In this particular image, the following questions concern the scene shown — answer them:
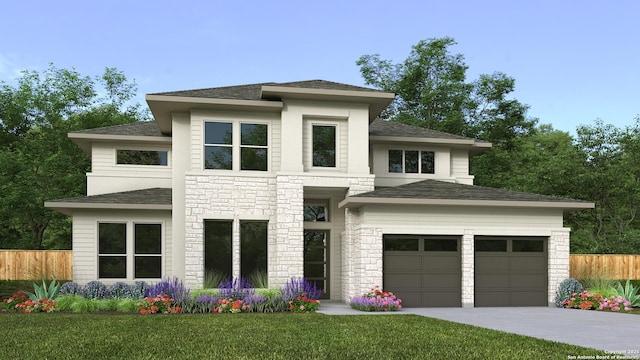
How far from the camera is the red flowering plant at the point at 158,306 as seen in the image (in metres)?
16.2

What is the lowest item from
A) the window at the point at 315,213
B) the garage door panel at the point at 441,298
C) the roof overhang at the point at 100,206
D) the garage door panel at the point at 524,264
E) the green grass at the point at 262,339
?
the garage door panel at the point at 441,298

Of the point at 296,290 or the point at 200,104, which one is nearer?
the point at 296,290

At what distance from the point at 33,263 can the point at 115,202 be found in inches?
259

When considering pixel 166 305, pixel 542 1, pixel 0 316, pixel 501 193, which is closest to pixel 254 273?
pixel 166 305

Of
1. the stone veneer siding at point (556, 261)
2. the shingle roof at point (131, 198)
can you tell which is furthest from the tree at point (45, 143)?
the stone veneer siding at point (556, 261)

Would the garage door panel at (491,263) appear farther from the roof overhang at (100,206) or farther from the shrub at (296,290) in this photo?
the roof overhang at (100,206)

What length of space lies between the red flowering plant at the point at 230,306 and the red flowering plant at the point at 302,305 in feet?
4.19

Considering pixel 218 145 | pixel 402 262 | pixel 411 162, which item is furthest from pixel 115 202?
pixel 411 162

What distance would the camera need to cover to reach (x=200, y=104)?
19.1 m

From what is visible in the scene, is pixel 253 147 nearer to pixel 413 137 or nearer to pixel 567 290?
pixel 413 137

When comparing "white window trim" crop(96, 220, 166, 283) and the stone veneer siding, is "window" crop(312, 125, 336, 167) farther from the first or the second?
the stone veneer siding

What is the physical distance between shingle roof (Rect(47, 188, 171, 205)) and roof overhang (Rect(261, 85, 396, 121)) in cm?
542

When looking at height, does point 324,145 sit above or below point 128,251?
above

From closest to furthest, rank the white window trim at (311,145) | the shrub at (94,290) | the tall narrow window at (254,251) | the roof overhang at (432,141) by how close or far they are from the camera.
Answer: the tall narrow window at (254,251) < the shrub at (94,290) < the white window trim at (311,145) < the roof overhang at (432,141)
